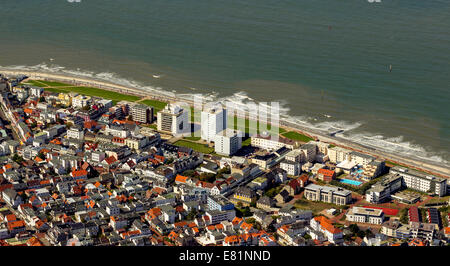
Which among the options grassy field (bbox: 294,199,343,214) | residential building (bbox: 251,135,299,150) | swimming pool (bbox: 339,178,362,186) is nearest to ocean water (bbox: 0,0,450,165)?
residential building (bbox: 251,135,299,150)

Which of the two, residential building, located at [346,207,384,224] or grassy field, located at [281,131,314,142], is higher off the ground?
grassy field, located at [281,131,314,142]

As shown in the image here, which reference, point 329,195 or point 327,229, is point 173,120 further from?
point 327,229

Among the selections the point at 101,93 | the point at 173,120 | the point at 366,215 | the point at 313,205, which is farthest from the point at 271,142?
the point at 101,93

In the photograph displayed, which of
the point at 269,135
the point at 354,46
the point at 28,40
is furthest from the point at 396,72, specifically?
the point at 28,40

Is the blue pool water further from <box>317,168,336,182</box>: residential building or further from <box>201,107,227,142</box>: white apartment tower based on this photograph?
<box>201,107,227,142</box>: white apartment tower

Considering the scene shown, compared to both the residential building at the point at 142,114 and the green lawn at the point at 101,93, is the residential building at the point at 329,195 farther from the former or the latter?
the green lawn at the point at 101,93
